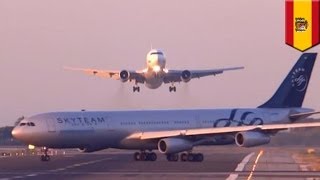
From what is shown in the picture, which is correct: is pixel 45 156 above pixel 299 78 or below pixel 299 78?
below

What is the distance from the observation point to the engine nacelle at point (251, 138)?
5684 cm

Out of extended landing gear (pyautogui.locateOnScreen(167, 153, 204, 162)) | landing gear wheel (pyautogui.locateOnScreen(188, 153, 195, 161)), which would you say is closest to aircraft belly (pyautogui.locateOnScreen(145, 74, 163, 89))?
extended landing gear (pyautogui.locateOnScreen(167, 153, 204, 162))

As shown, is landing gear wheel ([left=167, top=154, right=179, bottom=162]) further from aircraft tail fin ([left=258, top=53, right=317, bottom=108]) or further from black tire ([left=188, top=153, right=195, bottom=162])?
aircraft tail fin ([left=258, top=53, right=317, bottom=108])

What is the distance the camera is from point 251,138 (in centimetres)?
5684

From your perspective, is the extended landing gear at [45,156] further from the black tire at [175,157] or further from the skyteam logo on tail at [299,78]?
the skyteam logo on tail at [299,78]

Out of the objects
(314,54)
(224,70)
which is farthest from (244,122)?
(224,70)

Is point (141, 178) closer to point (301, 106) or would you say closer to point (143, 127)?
point (143, 127)

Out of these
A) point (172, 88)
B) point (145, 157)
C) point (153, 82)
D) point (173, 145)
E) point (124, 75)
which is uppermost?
point (124, 75)

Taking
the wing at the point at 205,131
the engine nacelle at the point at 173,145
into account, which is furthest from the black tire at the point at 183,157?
the wing at the point at 205,131

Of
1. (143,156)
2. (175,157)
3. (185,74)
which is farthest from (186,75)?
(175,157)

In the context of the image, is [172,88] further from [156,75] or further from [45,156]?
[45,156]

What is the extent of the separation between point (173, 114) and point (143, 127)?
116 inches

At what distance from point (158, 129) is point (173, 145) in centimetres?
508

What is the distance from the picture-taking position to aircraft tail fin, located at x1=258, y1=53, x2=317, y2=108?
69.2m
